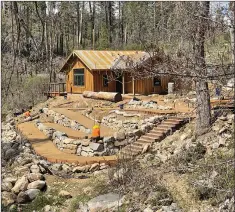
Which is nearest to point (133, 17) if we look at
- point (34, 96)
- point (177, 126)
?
point (34, 96)

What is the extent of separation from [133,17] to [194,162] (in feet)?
116

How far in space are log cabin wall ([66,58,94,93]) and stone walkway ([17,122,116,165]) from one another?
916 centimetres

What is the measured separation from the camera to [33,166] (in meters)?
11.7

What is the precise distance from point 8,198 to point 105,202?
280cm

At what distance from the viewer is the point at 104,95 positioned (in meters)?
22.8

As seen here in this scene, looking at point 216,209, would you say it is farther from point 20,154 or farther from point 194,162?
point 20,154

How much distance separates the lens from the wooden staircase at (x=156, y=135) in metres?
13.6

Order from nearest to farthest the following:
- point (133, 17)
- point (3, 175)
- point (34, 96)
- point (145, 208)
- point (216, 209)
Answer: point (216, 209), point (145, 208), point (3, 175), point (34, 96), point (133, 17)

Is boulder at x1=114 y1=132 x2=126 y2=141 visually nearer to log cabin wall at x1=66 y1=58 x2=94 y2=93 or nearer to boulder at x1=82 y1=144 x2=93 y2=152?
boulder at x1=82 y1=144 x2=93 y2=152

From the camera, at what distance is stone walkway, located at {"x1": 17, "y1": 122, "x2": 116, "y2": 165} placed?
1266 centimetres

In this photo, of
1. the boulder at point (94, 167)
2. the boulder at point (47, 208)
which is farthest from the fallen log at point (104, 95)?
the boulder at point (47, 208)

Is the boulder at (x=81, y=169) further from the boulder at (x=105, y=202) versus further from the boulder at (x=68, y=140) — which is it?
the boulder at (x=105, y=202)

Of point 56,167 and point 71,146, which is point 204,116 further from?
point 56,167

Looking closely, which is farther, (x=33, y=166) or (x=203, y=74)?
(x=33, y=166)
